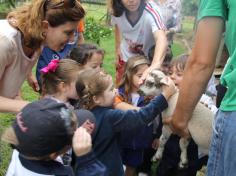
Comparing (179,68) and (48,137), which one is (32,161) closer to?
(48,137)

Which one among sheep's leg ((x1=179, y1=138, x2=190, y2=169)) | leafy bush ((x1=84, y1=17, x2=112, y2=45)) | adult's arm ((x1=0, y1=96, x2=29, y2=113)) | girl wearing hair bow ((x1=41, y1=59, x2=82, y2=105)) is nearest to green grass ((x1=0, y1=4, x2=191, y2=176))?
leafy bush ((x1=84, y1=17, x2=112, y2=45))

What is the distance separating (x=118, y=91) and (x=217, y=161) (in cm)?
169

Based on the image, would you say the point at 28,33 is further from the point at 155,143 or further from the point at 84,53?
the point at 155,143

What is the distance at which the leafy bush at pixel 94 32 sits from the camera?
9883 mm

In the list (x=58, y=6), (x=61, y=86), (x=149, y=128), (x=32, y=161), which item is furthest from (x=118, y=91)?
(x=32, y=161)

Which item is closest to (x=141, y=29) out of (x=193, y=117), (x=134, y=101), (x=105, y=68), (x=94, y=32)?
(x=134, y=101)

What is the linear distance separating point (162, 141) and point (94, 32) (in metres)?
7.40

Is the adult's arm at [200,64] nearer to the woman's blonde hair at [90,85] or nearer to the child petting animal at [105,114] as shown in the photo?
the child petting animal at [105,114]

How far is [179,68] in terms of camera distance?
10.7ft

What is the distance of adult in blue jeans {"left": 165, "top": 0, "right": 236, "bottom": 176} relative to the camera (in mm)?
1598

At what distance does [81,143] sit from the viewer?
1.81 m

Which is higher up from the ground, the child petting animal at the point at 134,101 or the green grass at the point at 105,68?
the child petting animal at the point at 134,101

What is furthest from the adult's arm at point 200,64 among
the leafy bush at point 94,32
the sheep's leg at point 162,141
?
the leafy bush at point 94,32

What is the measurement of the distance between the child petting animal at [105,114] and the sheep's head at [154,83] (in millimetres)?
186
